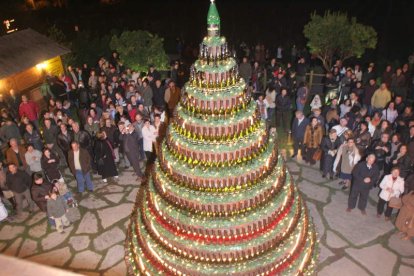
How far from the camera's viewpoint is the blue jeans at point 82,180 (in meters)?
11.9

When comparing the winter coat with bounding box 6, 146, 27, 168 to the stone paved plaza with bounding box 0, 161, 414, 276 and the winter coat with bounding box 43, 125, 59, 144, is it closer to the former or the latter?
the winter coat with bounding box 43, 125, 59, 144

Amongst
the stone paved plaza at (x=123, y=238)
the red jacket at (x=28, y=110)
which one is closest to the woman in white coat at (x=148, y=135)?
the stone paved plaza at (x=123, y=238)

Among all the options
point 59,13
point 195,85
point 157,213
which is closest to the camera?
point 195,85

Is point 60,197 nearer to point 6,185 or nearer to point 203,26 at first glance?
point 6,185

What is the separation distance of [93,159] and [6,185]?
8.61 feet

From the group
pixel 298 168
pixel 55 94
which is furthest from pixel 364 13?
pixel 55 94

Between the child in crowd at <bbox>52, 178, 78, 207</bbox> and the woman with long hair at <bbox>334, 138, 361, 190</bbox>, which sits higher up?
the woman with long hair at <bbox>334, 138, 361, 190</bbox>

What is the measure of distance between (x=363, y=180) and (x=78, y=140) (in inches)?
328

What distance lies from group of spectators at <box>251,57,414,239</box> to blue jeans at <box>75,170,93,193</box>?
639 centimetres

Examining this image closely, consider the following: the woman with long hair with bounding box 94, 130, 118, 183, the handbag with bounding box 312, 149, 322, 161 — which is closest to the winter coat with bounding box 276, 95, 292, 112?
the handbag with bounding box 312, 149, 322, 161

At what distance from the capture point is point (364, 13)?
3206cm

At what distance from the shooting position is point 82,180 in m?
12.1

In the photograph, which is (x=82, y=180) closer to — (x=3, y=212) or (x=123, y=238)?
(x=3, y=212)

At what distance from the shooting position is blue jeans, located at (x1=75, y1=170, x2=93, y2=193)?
11.9m
